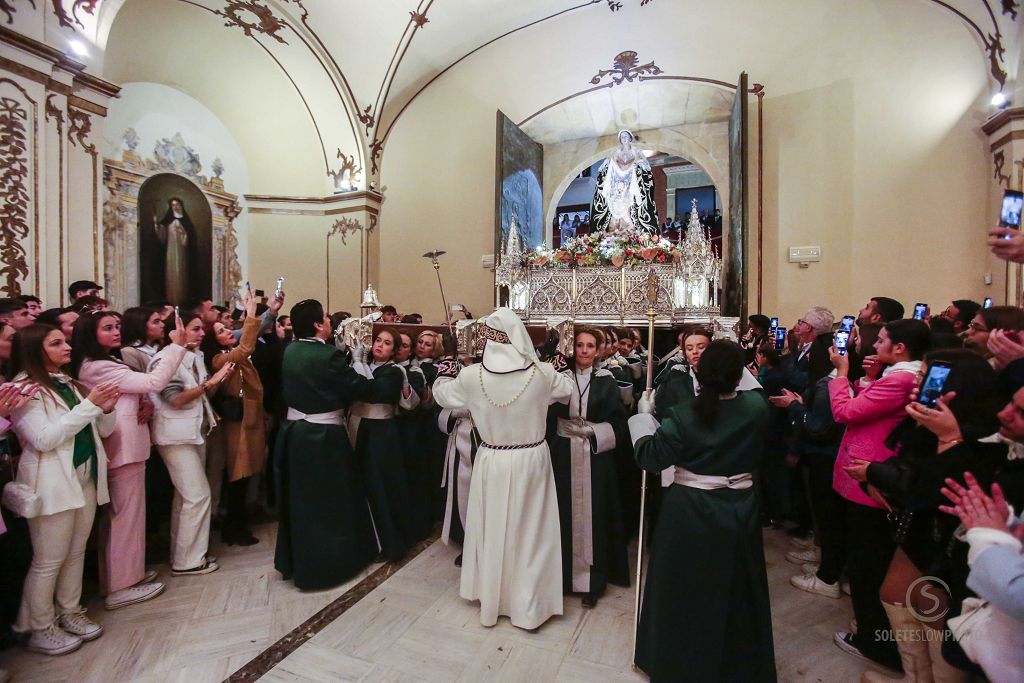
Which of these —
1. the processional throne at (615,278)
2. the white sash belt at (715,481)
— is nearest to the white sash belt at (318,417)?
the white sash belt at (715,481)

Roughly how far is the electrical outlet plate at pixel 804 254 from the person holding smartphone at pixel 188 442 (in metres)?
8.18

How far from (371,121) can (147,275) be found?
4.91m

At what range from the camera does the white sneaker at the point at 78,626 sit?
116 inches

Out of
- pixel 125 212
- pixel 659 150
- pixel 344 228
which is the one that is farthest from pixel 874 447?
pixel 125 212

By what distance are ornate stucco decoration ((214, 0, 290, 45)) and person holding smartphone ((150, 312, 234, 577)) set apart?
25.5ft

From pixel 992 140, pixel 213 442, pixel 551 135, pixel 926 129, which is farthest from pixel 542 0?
pixel 213 442

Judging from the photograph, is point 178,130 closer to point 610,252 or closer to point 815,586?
point 610,252

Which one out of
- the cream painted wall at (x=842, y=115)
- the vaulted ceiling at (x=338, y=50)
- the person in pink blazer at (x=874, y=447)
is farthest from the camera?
the vaulted ceiling at (x=338, y=50)

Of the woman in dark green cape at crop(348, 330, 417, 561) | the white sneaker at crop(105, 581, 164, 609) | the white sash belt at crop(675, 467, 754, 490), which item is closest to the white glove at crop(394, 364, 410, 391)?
the woman in dark green cape at crop(348, 330, 417, 561)

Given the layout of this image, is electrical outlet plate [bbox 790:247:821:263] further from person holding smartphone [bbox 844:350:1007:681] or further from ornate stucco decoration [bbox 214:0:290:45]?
ornate stucco decoration [bbox 214:0:290:45]

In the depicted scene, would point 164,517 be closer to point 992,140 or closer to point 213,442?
point 213,442

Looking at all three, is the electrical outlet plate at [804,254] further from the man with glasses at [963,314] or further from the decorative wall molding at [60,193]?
the decorative wall molding at [60,193]

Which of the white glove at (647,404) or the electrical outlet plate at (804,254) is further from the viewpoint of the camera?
the electrical outlet plate at (804,254)

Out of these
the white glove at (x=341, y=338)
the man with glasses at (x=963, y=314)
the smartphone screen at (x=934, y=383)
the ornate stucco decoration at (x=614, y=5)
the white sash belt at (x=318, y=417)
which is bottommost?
the white sash belt at (x=318, y=417)
